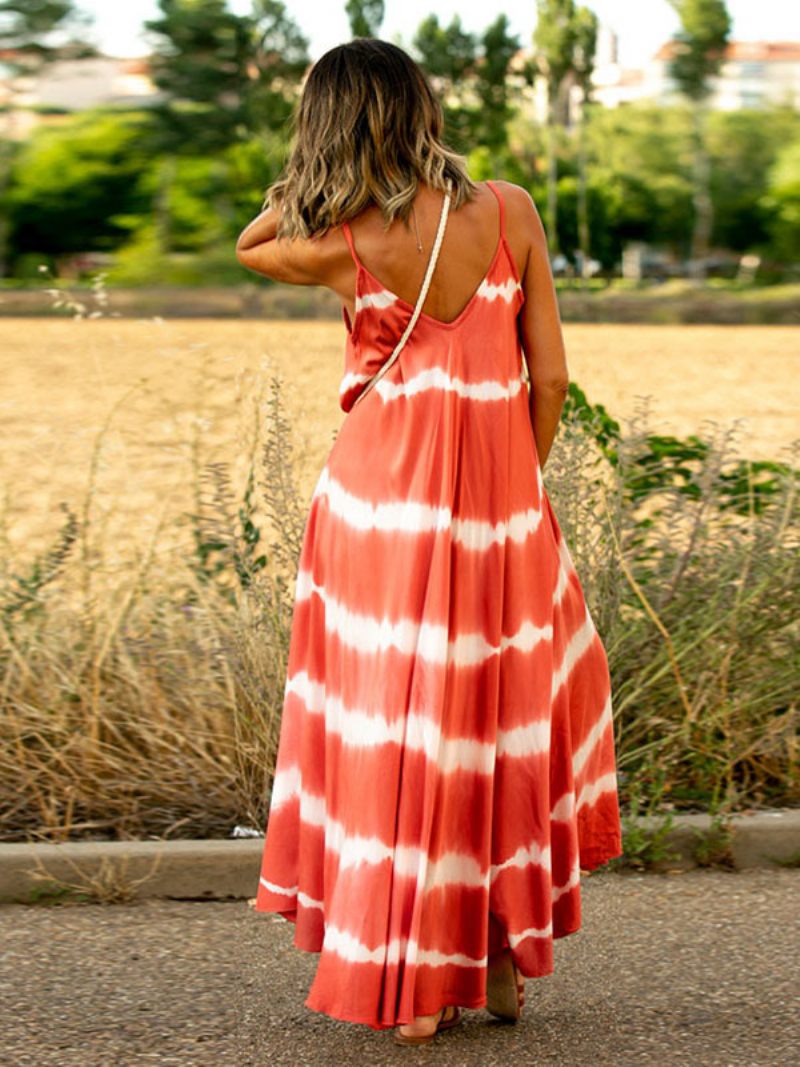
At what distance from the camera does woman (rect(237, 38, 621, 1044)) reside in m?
2.86

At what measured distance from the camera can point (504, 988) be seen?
3174 millimetres

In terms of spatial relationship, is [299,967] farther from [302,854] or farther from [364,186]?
[364,186]

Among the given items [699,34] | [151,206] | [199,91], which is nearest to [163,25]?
[199,91]

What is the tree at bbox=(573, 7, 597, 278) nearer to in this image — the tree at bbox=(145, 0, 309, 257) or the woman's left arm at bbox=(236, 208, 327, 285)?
the tree at bbox=(145, 0, 309, 257)

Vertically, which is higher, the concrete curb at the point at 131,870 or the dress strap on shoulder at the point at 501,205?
the dress strap on shoulder at the point at 501,205

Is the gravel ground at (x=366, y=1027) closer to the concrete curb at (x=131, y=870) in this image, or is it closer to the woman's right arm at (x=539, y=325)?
the concrete curb at (x=131, y=870)

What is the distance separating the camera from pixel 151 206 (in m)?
50.1

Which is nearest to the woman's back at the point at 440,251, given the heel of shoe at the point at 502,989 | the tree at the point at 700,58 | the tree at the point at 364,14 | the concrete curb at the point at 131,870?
the heel of shoe at the point at 502,989

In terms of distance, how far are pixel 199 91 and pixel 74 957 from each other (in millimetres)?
51069

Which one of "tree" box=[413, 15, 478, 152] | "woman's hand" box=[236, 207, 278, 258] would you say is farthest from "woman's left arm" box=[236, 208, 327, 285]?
"tree" box=[413, 15, 478, 152]

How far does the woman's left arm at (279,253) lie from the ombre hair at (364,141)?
3 cm

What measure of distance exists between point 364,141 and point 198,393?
290 cm

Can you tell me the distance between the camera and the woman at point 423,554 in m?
2.86

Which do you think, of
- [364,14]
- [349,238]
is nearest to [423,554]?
[349,238]
